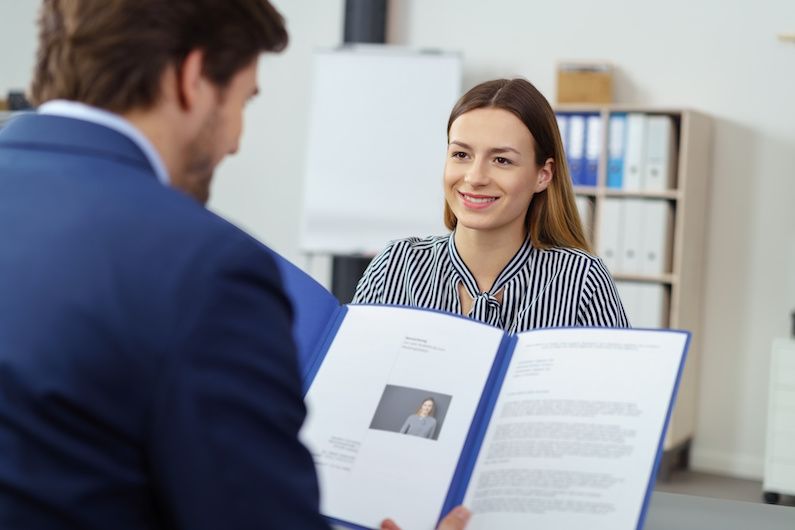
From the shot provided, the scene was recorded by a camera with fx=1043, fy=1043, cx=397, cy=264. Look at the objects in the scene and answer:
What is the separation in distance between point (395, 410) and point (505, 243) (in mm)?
865

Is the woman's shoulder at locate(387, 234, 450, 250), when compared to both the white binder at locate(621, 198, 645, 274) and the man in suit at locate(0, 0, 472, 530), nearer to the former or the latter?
the man in suit at locate(0, 0, 472, 530)

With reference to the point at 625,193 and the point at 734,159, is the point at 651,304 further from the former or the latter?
the point at 734,159

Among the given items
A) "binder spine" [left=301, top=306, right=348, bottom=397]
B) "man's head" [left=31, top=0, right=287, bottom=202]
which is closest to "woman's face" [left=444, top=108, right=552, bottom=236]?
"binder spine" [left=301, top=306, right=348, bottom=397]

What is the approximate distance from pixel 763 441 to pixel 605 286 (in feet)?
12.0

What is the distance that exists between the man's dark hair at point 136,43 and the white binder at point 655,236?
4.43 metres

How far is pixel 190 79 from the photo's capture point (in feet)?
3.19

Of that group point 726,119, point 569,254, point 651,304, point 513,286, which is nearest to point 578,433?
point 513,286

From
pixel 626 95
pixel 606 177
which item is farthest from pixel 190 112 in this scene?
pixel 626 95

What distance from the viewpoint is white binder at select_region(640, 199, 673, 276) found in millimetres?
5203

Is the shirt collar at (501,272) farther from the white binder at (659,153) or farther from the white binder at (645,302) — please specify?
the white binder at (659,153)

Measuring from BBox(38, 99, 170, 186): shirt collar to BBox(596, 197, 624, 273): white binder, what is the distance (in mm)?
4489

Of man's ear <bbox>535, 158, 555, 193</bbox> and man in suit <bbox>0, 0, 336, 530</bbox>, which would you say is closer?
man in suit <bbox>0, 0, 336, 530</bbox>

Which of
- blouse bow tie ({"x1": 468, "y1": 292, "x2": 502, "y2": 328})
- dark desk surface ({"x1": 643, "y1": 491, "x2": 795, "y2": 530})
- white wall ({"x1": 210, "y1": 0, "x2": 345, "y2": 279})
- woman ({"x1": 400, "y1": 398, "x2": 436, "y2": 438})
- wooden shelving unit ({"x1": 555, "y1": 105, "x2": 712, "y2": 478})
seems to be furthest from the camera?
white wall ({"x1": 210, "y1": 0, "x2": 345, "y2": 279})

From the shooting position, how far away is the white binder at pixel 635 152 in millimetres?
5242
